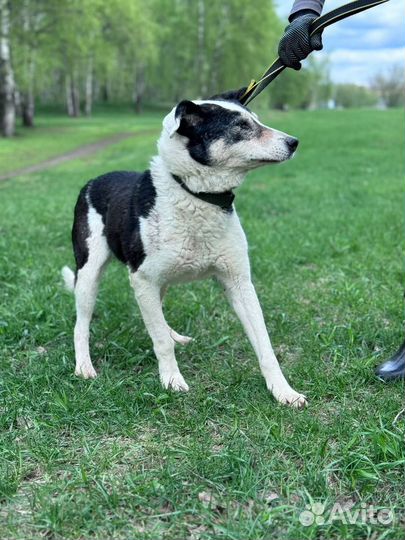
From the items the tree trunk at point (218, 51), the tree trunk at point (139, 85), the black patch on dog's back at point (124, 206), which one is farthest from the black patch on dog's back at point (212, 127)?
the tree trunk at point (139, 85)

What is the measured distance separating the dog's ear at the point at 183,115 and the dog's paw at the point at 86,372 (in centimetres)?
144

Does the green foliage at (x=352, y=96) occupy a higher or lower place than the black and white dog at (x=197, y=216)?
lower

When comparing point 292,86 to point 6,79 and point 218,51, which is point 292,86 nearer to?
point 218,51

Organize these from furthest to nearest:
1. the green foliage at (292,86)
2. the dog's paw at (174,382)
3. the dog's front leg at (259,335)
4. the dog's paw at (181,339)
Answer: the green foliage at (292,86), the dog's paw at (181,339), the dog's paw at (174,382), the dog's front leg at (259,335)

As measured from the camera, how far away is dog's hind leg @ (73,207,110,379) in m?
3.60

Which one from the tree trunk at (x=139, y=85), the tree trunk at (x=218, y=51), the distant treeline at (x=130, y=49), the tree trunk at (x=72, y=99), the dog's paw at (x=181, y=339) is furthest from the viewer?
the tree trunk at (x=139, y=85)

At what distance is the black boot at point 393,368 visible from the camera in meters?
3.22

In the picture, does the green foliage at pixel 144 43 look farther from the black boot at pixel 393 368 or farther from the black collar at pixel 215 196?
the black boot at pixel 393 368

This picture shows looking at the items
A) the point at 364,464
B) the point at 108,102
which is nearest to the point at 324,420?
the point at 364,464

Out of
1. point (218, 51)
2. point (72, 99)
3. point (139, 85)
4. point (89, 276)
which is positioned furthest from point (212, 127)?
point (139, 85)

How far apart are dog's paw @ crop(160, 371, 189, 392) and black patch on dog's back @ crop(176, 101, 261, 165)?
116 centimetres

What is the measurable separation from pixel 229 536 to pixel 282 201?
7675mm

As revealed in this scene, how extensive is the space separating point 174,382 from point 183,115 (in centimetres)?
140

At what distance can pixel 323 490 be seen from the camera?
7.43 feet
